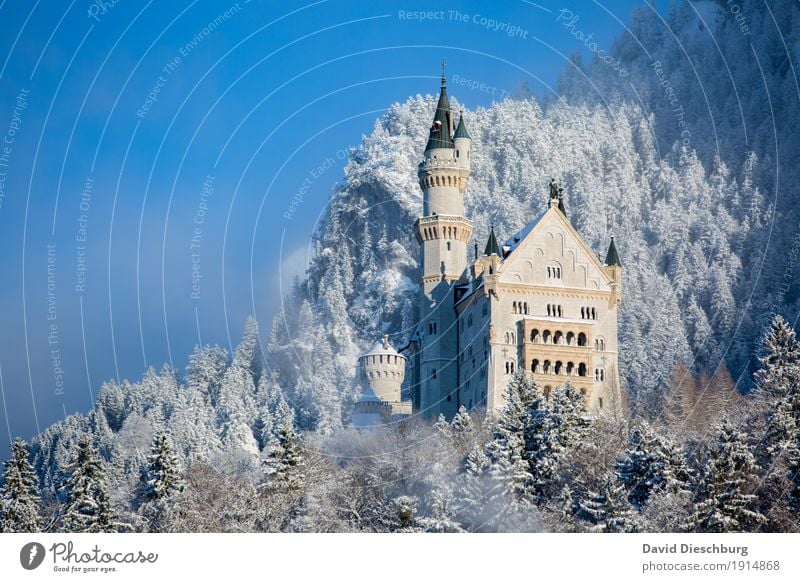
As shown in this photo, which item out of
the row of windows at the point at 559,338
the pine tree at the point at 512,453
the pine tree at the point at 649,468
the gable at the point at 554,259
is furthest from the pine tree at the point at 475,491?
the gable at the point at 554,259

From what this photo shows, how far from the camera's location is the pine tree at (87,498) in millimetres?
70875

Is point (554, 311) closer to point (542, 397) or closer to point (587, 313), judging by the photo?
point (587, 313)

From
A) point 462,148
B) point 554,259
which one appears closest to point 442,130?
point 462,148

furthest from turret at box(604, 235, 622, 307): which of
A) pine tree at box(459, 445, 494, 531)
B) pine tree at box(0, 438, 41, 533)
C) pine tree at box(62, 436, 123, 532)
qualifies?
Result: pine tree at box(0, 438, 41, 533)

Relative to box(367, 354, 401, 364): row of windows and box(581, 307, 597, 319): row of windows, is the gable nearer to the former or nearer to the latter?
box(581, 307, 597, 319): row of windows

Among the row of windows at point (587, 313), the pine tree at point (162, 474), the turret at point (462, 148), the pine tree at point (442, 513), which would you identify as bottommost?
the pine tree at point (442, 513)

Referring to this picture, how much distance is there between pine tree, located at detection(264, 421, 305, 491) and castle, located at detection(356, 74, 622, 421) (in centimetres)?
2804

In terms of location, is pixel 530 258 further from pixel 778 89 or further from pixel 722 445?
pixel 778 89

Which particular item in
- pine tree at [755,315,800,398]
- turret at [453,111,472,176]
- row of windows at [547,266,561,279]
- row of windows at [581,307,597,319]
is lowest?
pine tree at [755,315,800,398]

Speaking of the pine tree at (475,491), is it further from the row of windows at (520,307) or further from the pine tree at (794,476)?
the row of windows at (520,307)

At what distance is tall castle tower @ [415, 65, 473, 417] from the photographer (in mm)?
117188

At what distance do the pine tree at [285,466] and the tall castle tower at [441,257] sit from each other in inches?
1436

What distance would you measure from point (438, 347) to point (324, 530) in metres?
49.5

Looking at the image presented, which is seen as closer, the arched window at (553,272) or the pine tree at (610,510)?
the pine tree at (610,510)
